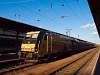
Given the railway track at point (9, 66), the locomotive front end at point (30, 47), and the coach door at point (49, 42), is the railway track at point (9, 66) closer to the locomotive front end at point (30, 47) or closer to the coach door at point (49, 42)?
the locomotive front end at point (30, 47)

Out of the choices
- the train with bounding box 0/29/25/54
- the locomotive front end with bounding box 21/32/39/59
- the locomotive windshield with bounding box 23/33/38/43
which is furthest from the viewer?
the train with bounding box 0/29/25/54

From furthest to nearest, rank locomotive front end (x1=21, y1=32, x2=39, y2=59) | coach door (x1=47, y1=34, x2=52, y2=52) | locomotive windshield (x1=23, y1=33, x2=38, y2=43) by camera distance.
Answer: coach door (x1=47, y1=34, x2=52, y2=52)
locomotive windshield (x1=23, y1=33, x2=38, y2=43)
locomotive front end (x1=21, y1=32, x2=39, y2=59)

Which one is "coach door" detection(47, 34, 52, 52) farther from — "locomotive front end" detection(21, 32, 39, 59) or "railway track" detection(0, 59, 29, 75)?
"railway track" detection(0, 59, 29, 75)

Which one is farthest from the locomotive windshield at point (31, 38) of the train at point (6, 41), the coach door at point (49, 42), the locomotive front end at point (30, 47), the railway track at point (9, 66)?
the train at point (6, 41)

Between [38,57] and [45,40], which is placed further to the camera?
[45,40]

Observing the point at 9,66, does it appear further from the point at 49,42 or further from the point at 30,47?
the point at 49,42

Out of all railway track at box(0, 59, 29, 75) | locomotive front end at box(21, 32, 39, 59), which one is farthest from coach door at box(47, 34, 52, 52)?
railway track at box(0, 59, 29, 75)

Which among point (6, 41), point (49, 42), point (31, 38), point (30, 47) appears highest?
point (6, 41)

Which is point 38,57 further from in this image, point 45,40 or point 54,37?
point 54,37

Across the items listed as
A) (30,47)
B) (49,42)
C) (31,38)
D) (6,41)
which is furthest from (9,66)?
(6,41)

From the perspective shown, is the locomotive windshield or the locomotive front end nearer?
the locomotive front end

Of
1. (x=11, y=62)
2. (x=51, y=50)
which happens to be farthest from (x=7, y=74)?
(x=51, y=50)

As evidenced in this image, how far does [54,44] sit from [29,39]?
457 cm

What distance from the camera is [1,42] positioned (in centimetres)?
2947
